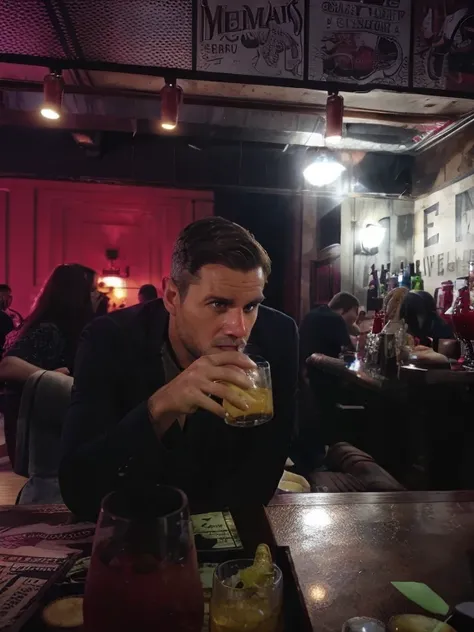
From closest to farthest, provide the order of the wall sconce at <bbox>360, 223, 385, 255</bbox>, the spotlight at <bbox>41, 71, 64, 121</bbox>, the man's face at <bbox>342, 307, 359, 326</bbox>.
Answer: the spotlight at <bbox>41, 71, 64, 121</bbox> < the man's face at <bbox>342, 307, 359, 326</bbox> < the wall sconce at <bbox>360, 223, 385, 255</bbox>

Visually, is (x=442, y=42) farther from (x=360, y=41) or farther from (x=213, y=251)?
(x=213, y=251)

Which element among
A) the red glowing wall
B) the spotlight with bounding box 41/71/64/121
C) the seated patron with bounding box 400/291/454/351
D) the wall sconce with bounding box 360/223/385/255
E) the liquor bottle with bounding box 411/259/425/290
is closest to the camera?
the spotlight with bounding box 41/71/64/121

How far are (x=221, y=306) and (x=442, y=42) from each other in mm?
2992

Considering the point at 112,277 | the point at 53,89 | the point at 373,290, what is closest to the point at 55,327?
the point at 53,89

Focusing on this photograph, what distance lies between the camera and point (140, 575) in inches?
19.8

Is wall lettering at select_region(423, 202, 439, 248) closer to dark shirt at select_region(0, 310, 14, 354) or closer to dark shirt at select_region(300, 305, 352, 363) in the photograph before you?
dark shirt at select_region(300, 305, 352, 363)

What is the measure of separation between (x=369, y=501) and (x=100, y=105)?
172 inches

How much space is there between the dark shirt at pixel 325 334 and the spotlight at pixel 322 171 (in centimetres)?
196

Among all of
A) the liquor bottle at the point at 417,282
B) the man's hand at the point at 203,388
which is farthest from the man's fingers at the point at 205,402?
the liquor bottle at the point at 417,282

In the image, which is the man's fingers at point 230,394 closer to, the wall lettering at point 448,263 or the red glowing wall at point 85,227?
the wall lettering at point 448,263

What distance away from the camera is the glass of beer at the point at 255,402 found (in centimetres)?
114

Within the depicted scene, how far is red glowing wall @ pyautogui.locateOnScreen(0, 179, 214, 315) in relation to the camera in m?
7.54

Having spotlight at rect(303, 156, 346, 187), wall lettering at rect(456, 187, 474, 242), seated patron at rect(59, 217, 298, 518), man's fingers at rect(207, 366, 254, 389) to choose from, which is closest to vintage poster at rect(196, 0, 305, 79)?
seated patron at rect(59, 217, 298, 518)

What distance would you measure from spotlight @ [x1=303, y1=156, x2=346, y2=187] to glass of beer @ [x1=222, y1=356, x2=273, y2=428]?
16.4ft
